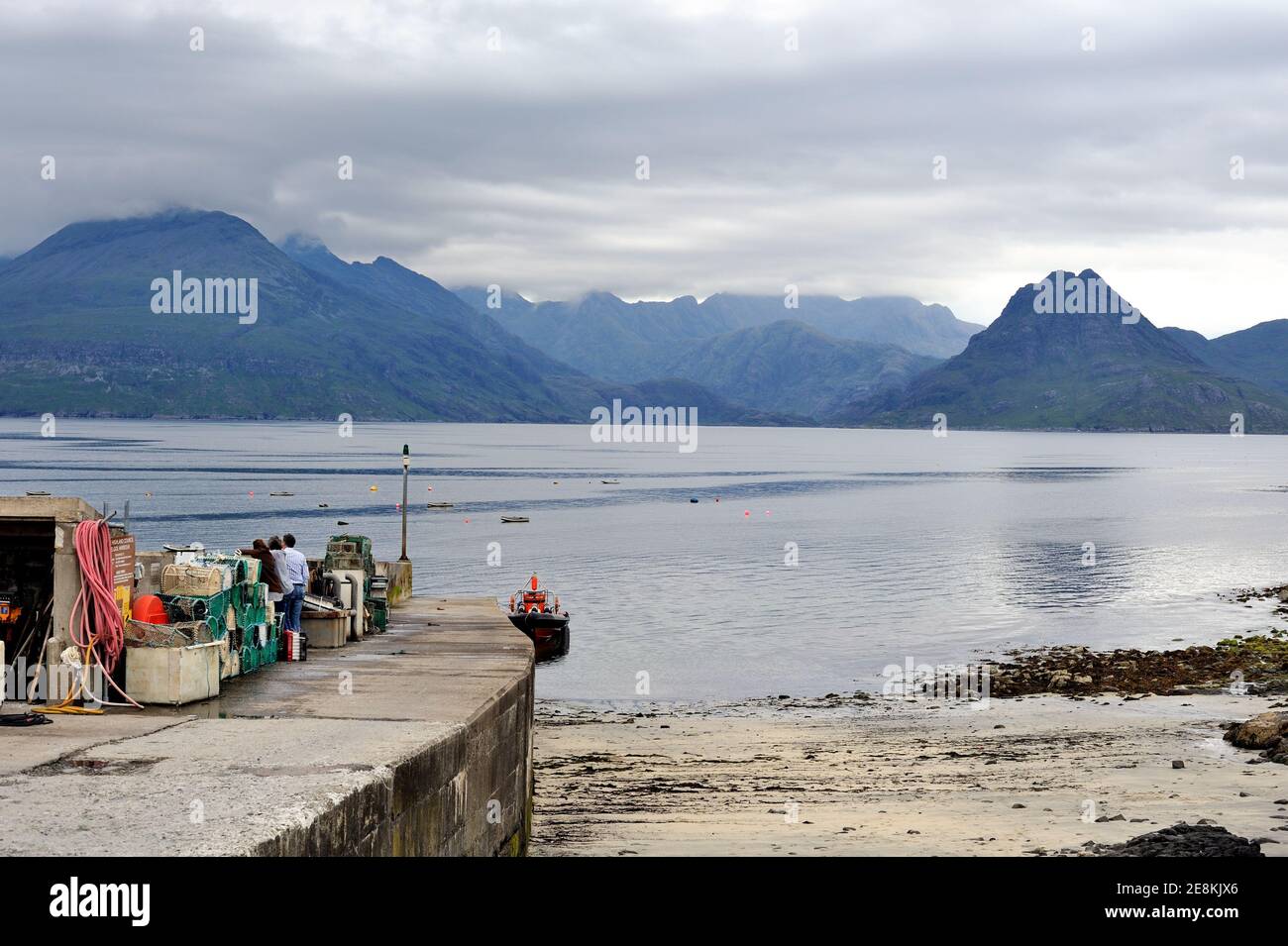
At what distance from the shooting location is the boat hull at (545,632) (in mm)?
46844

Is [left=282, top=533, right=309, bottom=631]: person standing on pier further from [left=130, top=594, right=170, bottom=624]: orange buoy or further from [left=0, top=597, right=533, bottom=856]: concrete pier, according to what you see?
[left=130, top=594, right=170, bottom=624]: orange buoy

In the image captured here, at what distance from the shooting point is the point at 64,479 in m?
136

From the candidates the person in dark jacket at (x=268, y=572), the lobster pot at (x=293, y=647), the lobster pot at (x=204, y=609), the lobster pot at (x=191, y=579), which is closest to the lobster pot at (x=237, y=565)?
the lobster pot at (x=204, y=609)

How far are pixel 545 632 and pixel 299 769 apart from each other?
113 feet

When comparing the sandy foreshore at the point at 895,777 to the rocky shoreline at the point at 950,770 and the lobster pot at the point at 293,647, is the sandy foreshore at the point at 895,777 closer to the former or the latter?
the rocky shoreline at the point at 950,770

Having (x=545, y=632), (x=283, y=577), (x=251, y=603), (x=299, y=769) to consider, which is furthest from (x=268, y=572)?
(x=545, y=632)

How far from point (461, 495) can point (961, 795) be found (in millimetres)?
121538

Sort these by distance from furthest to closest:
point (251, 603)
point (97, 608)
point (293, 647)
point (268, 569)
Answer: point (293, 647) < point (268, 569) < point (251, 603) < point (97, 608)

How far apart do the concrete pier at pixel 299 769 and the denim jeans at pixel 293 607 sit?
78cm

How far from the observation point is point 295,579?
22359 millimetres

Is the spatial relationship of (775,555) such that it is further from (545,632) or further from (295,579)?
(295,579)

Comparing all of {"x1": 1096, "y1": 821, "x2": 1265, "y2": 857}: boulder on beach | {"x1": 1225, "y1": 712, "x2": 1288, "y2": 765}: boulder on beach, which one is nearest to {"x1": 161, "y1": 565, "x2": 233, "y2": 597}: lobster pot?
{"x1": 1096, "y1": 821, "x2": 1265, "y2": 857}: boulder on beach
